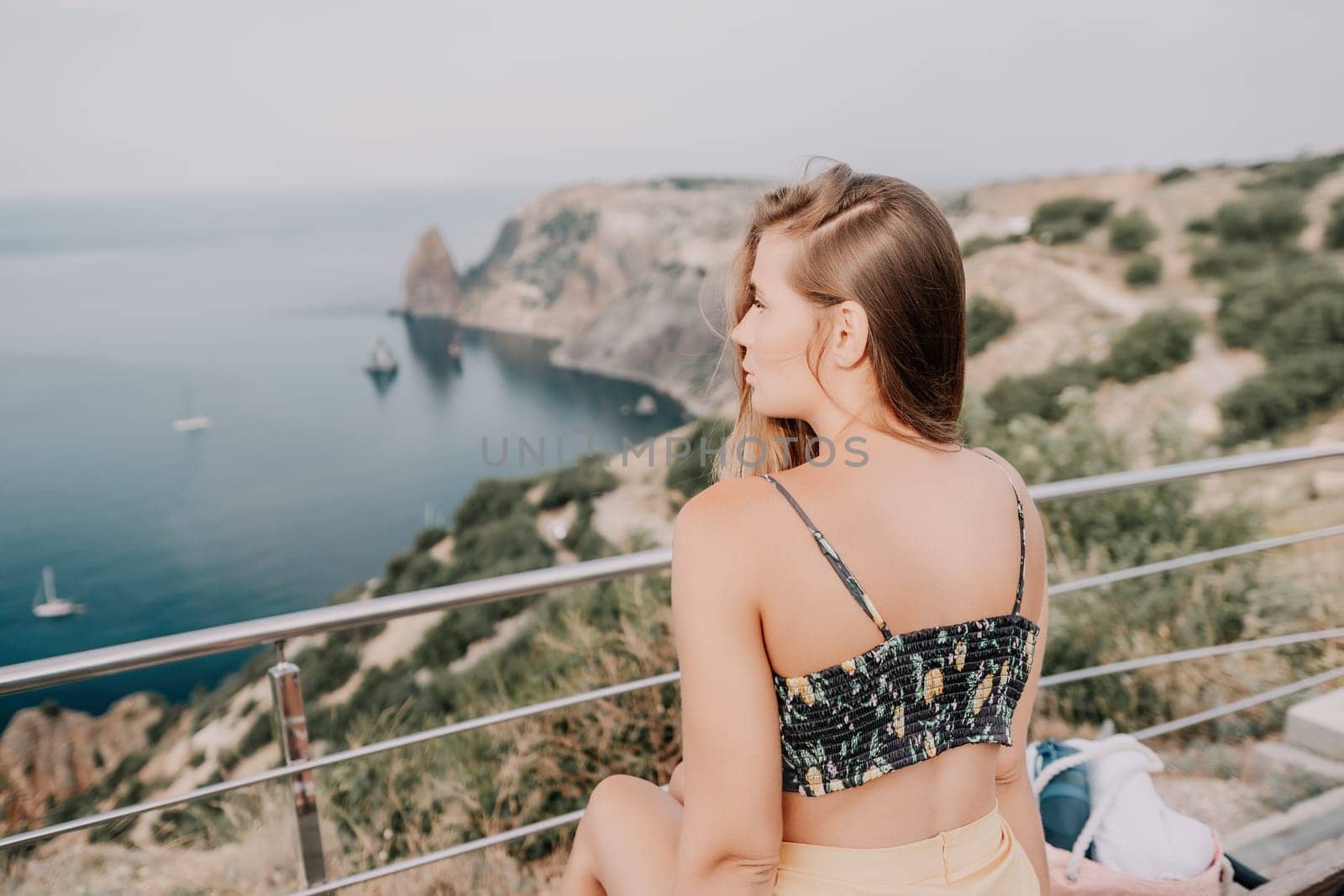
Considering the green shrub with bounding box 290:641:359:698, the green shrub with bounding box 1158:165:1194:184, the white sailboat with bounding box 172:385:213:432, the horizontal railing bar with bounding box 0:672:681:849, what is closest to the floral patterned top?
the horizontal railing bar with bounding box 0:672:681:849

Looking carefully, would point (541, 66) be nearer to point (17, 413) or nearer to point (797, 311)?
point (17, 413)

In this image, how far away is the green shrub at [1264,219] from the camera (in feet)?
64.1

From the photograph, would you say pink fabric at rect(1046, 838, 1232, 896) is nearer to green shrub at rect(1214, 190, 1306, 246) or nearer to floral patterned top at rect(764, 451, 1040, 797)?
floral patterned top at rect(764, 451, 1040, 797)

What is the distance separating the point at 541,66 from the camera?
25.0 metres

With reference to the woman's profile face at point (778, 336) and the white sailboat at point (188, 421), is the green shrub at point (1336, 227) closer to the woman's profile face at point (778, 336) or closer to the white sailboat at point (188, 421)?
the woman's profile face at point (778, 336)

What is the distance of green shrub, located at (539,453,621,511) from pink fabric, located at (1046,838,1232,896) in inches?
689

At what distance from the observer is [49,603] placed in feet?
54.2

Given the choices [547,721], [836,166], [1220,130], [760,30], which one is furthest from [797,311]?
[1220,130]

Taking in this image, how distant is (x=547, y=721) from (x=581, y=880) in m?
2.61

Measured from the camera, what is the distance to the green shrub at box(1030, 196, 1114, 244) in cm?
2325

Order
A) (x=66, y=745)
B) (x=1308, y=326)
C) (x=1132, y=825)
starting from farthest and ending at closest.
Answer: (x=1308, y=326) < (x=66, y=745) < (x=1132, y=825)

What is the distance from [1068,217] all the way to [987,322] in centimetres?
613

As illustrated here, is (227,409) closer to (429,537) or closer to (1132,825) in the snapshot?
(429,537)

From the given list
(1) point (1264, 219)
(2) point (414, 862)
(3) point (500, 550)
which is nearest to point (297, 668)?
(2) point (414, 862)
